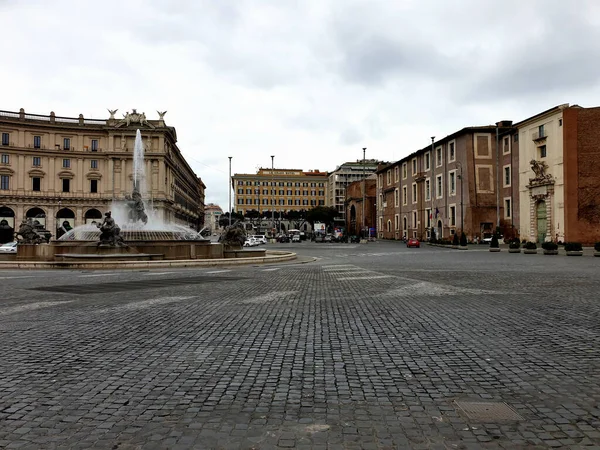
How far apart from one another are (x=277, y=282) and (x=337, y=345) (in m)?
8.20

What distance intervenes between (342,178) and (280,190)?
2016cm

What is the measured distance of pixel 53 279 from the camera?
15.4 meters

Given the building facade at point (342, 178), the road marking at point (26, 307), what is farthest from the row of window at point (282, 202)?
the road marking at point (26, 307)

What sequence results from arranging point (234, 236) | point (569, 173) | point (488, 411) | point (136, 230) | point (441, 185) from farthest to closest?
point (441, 185) → point (569, 173) → point (136, 230) → point (234, 236) → point (488, 411)

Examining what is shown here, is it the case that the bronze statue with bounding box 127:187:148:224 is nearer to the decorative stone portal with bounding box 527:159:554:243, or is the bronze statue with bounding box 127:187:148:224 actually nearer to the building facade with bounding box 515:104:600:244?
the building facade with bounding box 515:104:600:244

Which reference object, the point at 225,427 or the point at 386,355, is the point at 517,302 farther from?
the point at 225,427

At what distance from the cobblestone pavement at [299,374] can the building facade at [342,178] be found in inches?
5261

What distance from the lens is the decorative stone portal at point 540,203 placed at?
44.7m

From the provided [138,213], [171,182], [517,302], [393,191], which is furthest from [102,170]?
[517,302]

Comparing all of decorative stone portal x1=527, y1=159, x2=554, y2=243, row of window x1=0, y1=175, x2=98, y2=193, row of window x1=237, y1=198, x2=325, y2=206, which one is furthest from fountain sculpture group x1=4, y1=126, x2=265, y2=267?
row of window x1=237, y1=198, x2=325, y2=206

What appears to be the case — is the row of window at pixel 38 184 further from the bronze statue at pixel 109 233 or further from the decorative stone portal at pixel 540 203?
the decorative stone portal at pixel 540 203

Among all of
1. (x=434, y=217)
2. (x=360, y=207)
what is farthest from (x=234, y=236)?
(x=360, y=207)

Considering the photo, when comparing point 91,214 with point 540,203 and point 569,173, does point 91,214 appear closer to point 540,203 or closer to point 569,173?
point 540,203

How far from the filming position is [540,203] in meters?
46.7
